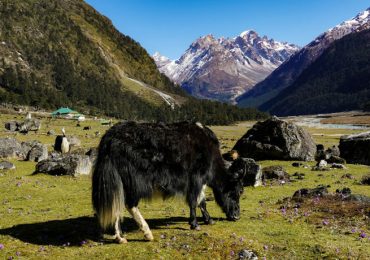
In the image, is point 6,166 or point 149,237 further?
point 6,166

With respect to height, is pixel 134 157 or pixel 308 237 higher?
Result: pixel 134 157

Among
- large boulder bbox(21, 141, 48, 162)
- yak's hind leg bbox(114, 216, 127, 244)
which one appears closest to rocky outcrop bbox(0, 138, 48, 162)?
large boulder bbox(21, 141, 48, 162)

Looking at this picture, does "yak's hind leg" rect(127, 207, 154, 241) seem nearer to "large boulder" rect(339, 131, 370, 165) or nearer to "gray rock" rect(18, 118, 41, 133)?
"large boulder" rect(339, 131, 370, 165)

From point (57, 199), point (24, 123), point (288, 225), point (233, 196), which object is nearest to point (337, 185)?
point (288, 225)

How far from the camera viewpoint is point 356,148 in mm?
42188

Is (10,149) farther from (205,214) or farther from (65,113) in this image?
(65,113)

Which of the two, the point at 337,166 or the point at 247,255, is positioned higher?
the point at 337,166

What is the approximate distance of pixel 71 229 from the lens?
1620 cm

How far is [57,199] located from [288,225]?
1362 centimetres

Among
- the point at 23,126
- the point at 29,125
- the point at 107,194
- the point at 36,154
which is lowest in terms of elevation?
the point at 36,154

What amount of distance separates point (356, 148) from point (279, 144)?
325 inches

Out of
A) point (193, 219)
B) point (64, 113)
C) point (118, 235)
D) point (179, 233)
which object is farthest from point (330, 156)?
point (64, 113)

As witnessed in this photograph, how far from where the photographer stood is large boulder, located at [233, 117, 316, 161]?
134 ft

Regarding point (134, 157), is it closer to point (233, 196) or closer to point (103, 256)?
point (103, 256)
